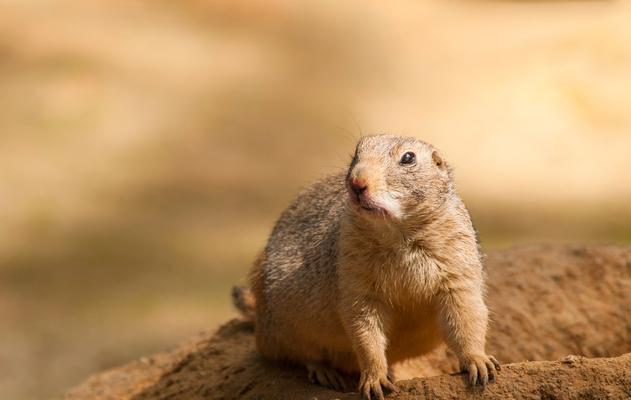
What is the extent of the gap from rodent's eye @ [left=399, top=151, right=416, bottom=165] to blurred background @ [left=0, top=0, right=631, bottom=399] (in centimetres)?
404

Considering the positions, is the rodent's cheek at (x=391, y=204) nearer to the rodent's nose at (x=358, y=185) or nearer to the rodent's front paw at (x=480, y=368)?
the rodent's nose at (x=358, y=185)

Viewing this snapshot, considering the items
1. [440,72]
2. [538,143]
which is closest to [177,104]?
[440,72]

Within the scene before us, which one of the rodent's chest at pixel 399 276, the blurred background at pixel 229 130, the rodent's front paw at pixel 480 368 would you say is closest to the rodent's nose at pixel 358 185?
the rodent's chest at pixel 399 276

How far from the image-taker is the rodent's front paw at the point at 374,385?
13.0 ft

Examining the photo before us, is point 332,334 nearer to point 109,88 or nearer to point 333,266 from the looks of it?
point 333,266

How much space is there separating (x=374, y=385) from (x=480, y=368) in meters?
0.41

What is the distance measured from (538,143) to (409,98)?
53.1 inches

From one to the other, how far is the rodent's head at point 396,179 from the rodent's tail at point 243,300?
1.56m

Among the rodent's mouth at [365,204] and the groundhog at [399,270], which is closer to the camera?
the rodent's mouth at [365,204]

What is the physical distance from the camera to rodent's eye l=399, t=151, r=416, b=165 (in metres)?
4.11

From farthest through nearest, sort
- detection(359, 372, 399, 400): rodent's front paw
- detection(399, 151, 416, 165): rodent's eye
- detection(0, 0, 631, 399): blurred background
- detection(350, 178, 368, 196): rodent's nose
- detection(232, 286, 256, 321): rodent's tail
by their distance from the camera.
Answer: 1. detection(0, 0, 631, 399): blurred background
2. detection(232, 286, 256, 321): rodent's tail
3. detection(399, 151, 416, 165): rodent's eye
4. detection(359, 372, 399, 400): rodent's front paw
5. detection(350, 178, 368, 196): rodent's nose

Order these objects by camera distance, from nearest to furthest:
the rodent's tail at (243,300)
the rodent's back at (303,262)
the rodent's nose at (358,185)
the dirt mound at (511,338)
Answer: the rodent's nose at (358,185)
the rodent's back at (303,262)
the dirt mound at (511,338)
the rodent's tail at (243,300)

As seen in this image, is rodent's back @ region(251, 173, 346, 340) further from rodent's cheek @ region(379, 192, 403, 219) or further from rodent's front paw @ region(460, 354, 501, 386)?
rodent's front paw @ region(460, 354, 501, 386)

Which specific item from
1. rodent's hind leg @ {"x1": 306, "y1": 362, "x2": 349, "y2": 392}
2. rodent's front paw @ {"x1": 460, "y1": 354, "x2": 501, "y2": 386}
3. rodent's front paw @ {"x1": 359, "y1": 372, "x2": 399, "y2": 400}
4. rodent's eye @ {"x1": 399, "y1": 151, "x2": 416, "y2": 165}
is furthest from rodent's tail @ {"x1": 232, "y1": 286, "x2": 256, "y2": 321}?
rodent's front paw @ {"x1": 460, "y1": 354, "x2": 501, "y2": 386}
